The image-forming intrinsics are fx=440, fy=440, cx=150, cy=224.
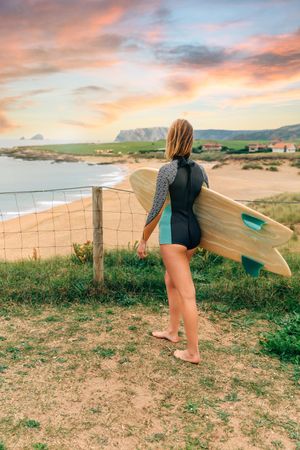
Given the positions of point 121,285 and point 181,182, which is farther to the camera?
point 121,285

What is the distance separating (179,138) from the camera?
127 inches

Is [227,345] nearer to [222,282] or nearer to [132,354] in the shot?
[132,354]

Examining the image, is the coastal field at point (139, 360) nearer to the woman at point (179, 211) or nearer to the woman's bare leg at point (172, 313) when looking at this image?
the woman's bare leg at point (172, 313)

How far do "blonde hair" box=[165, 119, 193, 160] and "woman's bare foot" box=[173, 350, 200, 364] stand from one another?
1.63 m

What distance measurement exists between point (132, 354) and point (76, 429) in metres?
1.07

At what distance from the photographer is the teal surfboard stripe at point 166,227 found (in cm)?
335

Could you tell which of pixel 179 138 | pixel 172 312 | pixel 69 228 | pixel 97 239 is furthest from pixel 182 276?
pixel 69 228

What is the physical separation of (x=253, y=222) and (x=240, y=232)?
158 mm

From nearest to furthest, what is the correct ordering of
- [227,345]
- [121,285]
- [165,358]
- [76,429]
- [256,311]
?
1. [76,429]
2. [165,358]
3. [227,345]
4. [256,311]
5. [121,285]

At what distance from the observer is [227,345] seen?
4031 mm

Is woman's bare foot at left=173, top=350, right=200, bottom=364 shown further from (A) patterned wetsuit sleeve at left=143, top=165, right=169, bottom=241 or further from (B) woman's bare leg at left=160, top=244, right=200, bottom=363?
(A) patterned wetsuit sleeve at left=143, top=165, right=169, bottom=241

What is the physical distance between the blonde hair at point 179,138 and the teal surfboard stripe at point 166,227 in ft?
1.37

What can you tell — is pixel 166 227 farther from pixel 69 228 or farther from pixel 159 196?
pixel 69 228

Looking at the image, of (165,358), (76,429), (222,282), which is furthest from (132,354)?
(222,282)
